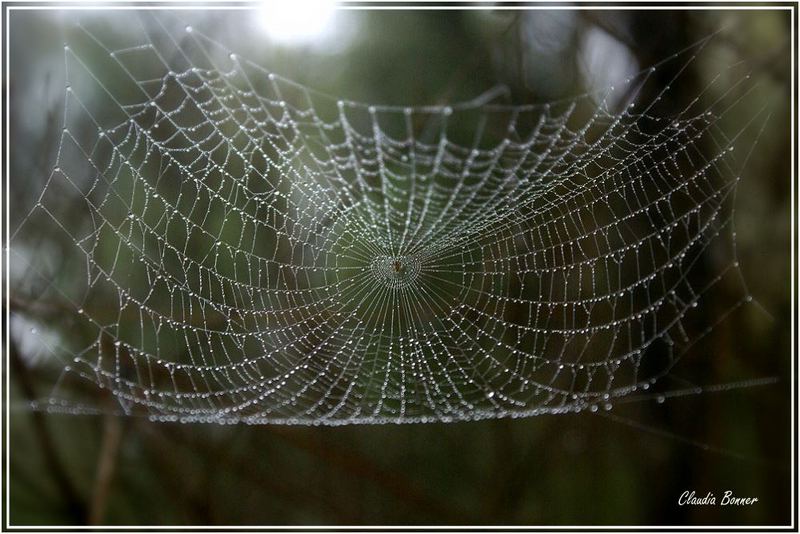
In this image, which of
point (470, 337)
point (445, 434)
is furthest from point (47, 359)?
point (445, 434)

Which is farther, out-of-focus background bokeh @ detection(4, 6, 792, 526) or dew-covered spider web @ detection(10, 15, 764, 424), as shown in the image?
out-of-focus background bokeh @ detection(4, 6, 792, 526)

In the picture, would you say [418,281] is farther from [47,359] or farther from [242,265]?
[47,359]

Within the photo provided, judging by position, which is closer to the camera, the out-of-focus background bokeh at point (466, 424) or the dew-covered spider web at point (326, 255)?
the dew-covered spider web at point (326, 255)

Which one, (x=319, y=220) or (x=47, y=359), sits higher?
(x=319, y=220)

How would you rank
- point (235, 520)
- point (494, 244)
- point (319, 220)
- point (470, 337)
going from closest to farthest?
point (319, 220)
point (494, 244)
point (470, 337)
point (235, 520)

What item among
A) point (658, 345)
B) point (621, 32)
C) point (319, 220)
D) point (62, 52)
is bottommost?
point (658, 345)
